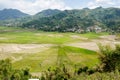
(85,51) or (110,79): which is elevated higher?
(110,79)

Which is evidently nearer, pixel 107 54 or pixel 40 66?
pixel 107 54

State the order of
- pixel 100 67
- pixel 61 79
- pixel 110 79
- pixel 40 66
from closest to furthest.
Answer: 1. pixel 110 79
2. pixel 61 79
3. pixel 100 67
4. pixel 40 66

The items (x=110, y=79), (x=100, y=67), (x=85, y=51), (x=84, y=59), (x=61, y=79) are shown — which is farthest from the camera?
(x=85, y=51)

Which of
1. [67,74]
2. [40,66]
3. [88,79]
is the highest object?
[88,79]

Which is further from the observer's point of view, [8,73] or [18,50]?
[18,50]

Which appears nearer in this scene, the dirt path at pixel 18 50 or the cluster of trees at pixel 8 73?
the cluster of trees at pixel 8 73

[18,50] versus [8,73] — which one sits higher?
[8,73]

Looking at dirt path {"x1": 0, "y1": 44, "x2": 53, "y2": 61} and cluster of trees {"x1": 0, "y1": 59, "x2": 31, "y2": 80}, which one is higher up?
cluster of trees {"x1": 0, "y1": 59, "x2": 31, "y2": 80}

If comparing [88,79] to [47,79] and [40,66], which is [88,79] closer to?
[47,79]

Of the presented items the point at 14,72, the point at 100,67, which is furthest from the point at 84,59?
the point at 14,72

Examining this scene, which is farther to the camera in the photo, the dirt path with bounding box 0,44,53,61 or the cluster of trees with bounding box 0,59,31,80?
the dirt path with bounding box 0,44,53,61

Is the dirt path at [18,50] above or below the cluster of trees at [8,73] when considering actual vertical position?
below
